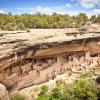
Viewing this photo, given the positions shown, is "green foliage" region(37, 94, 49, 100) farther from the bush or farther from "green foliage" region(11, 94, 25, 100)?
"green foliage" region(11, 94, 25, 100)

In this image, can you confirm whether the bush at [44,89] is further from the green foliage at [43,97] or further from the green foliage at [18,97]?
the green foliage at [18,97]

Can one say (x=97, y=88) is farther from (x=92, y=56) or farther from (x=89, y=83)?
(x=92, y=56)

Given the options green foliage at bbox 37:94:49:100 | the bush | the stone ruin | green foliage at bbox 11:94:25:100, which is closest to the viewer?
green foliage at bbox 11:94:25:100

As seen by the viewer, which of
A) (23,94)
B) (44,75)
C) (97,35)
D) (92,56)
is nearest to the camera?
(23,94)

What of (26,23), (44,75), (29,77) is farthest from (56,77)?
(26,23)

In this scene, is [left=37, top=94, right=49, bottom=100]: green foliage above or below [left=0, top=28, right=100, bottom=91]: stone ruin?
below

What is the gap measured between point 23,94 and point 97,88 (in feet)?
13.7

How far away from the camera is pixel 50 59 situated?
1633 centimetres

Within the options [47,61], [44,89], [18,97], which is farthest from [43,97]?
[47,61]

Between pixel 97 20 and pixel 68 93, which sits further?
pixel 97 20

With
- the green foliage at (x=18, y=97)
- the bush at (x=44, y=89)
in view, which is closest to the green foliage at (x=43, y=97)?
the bush at (x=44, y=89)

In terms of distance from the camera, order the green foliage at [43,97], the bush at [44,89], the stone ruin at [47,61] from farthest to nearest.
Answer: the bush at [44,89] < the green foliage at [43,97] < the stone ruin at [47,61]

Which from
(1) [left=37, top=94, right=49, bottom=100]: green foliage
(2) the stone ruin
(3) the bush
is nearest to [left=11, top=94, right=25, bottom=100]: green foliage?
(2) the stone ruin

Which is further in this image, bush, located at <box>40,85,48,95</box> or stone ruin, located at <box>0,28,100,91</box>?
bush, located at <box>40,85,48,95</box>
